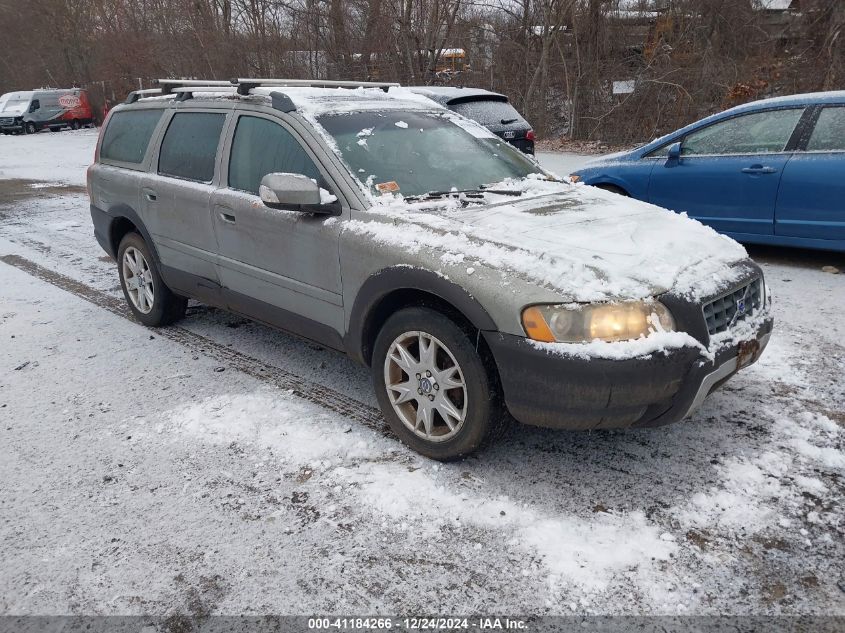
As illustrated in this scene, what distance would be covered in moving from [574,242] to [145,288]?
370 centimetres

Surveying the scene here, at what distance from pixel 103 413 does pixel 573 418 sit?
8.93ft

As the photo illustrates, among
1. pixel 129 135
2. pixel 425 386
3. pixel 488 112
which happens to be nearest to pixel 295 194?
pixel 425 386

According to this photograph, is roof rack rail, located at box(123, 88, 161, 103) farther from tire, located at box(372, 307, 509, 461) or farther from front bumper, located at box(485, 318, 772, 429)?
front bumper, located at box(485, 318, 772, 429)

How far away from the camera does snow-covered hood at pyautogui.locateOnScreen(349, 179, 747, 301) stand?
2.77 metres

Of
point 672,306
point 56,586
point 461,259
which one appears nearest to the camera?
point 56,586

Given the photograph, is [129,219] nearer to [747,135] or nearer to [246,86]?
[246,86]

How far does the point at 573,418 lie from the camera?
2.77 metres

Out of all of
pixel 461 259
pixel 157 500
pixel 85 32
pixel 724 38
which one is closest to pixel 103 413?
pixel 157 500

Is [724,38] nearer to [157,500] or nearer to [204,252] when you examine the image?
[204,252]

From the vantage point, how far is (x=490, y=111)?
32.1 feet

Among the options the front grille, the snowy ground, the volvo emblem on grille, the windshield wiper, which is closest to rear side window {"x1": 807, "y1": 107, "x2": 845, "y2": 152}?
the snowy ground

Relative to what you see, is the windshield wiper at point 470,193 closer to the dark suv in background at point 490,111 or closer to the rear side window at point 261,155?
the rear side window at point 261,155

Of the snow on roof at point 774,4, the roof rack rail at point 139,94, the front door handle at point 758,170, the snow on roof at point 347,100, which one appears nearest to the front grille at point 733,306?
the snow on roof at point 347,100

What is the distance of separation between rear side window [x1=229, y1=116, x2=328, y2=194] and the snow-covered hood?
609mm
